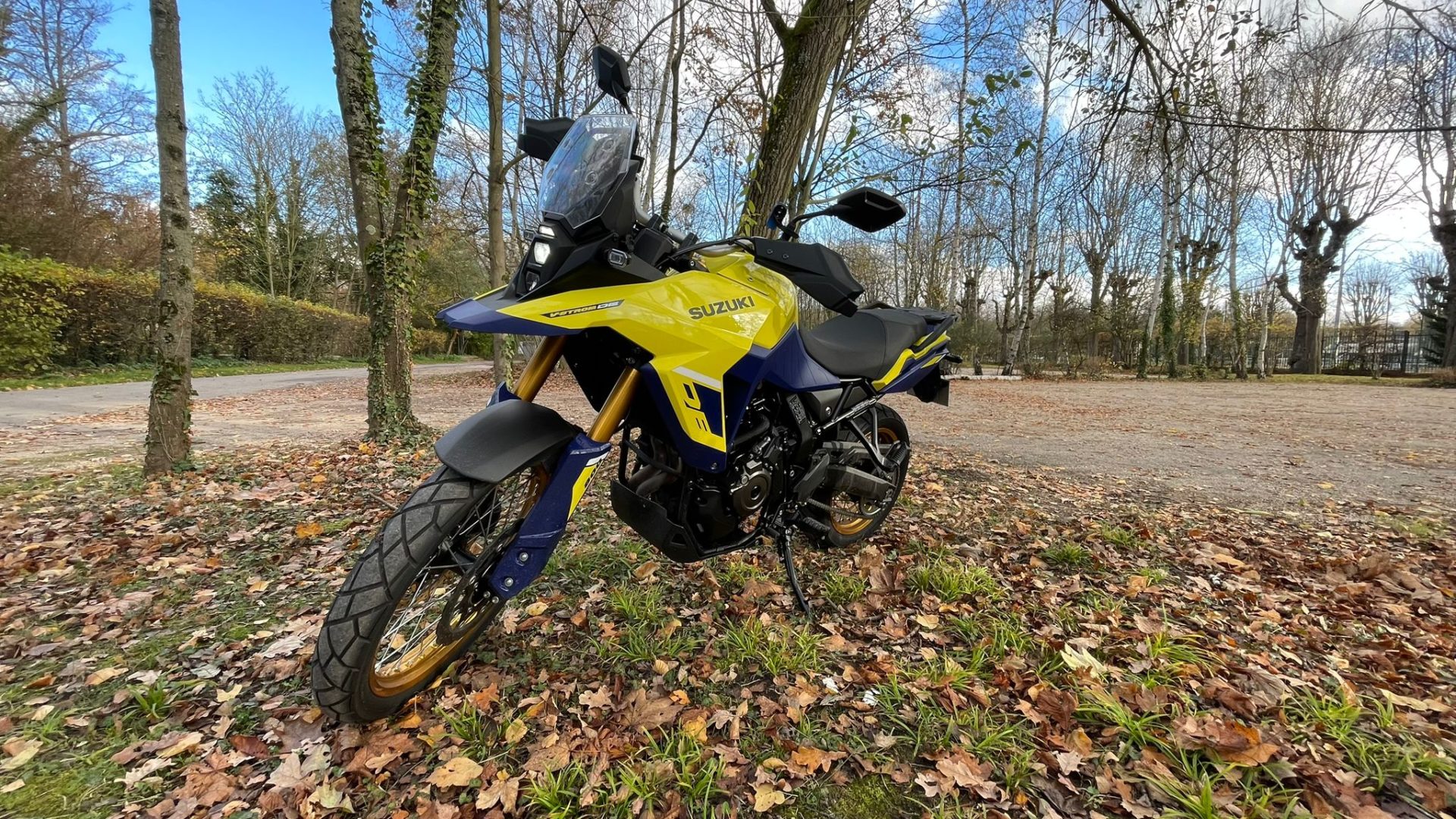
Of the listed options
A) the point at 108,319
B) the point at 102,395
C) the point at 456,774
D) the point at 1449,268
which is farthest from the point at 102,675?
the point at 1449,268

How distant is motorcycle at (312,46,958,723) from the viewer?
5.17ft

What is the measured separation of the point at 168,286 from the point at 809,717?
5258 mm

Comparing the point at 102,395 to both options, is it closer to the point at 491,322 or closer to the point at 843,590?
the point at 491,322

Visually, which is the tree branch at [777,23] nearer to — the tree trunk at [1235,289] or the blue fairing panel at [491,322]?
the blue fairing panel at [491,322]

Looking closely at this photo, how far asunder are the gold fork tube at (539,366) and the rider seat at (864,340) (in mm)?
1129

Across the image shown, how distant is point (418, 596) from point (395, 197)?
5319 mm

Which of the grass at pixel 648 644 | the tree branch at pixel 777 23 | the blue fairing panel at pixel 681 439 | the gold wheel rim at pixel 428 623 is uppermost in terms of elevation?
the tree branch at pixel 777 23

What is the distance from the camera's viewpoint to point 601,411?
1.89 m

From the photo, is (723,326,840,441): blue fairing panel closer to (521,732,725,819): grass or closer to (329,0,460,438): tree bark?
(521,732,725,819): grass

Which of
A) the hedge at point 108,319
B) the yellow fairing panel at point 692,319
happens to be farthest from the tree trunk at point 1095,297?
the hedge at point 108,319

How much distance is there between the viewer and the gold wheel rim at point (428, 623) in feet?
5.56

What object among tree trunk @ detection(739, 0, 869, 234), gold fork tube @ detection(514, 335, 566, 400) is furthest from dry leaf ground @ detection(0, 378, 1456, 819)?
tree trunk @ detection(739, 0, 869, 234)

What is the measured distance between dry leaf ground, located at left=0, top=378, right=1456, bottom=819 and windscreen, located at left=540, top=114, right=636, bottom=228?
5.29 ft

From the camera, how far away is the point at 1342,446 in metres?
6.07
